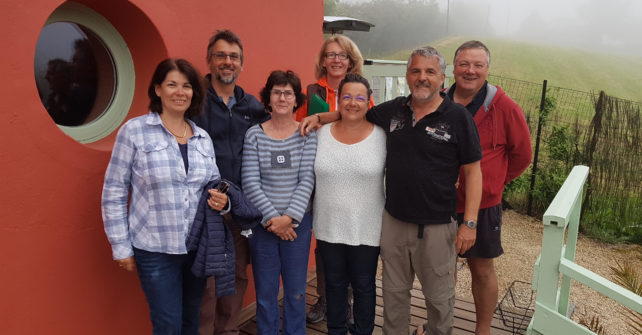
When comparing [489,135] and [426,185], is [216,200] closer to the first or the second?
[426,185]

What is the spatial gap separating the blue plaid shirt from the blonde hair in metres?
1.37

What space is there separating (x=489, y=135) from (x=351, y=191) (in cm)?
102

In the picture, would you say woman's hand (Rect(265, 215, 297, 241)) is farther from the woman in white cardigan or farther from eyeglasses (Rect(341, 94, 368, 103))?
eyeglasses (Rect(341, 94, 368, 103))

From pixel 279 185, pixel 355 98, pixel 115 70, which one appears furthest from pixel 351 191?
pixel 115 70

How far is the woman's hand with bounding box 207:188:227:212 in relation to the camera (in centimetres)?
215

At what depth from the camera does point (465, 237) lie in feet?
7.98

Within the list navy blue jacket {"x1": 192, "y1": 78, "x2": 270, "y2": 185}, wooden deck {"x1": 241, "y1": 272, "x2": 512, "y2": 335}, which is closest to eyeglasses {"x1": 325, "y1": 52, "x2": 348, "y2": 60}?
navy blue jacket {"x1": 192, "y1": 78, "x2": 270, "y2": 185}

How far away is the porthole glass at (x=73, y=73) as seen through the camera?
2.21 m

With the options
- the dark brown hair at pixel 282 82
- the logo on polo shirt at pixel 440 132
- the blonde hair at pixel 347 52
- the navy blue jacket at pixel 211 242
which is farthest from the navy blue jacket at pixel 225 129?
the logo on polo shirt at pixel 440 132

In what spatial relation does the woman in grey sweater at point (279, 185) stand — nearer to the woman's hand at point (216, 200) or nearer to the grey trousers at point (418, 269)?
the woman's hand at point (216, 200)

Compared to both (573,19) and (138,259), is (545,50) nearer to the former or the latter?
(573,19)

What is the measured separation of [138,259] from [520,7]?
334 ft

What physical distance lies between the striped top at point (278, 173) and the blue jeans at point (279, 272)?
179 millimetres

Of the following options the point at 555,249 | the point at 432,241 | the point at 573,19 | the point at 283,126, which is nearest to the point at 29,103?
the point at 283,126
